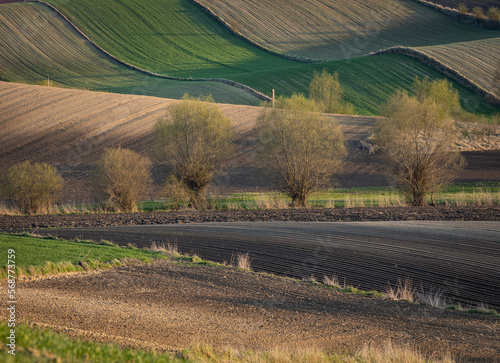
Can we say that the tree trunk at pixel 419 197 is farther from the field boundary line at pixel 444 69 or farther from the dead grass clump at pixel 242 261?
the field boundary line at pixel 444 69

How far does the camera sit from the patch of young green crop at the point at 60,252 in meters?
12.0

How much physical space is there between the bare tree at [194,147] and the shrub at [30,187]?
21.6ft

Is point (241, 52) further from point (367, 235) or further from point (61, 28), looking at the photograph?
point (367, 235)

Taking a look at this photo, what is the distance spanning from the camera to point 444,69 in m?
67.6

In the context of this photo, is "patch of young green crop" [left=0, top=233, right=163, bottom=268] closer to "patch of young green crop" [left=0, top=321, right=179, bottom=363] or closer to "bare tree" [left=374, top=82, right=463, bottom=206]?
"patch of young green crop" [left=0, top=321, right=179, bottom=363]

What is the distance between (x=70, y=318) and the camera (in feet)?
25.4

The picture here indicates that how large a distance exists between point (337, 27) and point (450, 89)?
33996mm

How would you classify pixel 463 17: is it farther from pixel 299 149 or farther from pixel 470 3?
pixel 299 149

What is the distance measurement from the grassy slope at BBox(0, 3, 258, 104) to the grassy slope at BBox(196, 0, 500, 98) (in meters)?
24.5

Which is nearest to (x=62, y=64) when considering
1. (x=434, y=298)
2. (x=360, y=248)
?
(x=360, y=248)

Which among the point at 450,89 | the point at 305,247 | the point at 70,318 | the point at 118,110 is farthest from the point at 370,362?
the point at 450,89

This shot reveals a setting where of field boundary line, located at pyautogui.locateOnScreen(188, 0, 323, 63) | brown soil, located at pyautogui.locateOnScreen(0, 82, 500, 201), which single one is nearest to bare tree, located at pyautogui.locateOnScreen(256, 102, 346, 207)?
brown soil, located at pyautogui.locateOnScreen(0, 82, 500, 201)

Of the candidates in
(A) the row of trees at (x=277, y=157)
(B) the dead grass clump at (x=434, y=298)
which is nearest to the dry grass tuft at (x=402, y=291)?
(B) the dead grass clump at (x=434, y=298)

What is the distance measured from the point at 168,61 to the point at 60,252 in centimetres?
6903
